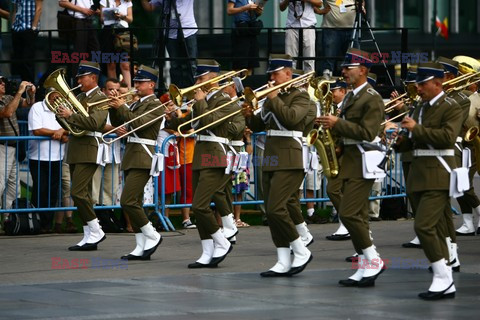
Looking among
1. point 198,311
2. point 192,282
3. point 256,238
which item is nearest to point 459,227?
point 256,238

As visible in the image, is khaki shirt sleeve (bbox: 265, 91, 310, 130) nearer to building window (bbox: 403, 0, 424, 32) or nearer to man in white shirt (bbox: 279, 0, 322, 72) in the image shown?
man in white shirt (bbox: 279, 0, 322, 72)

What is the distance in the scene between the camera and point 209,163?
1342 cm

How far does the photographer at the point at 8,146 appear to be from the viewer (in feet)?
53.0

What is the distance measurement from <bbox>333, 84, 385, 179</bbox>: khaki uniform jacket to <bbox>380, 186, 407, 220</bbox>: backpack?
6.01 meters

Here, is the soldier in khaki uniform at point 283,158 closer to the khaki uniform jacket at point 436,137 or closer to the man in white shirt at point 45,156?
the khaki uniform jacket at point 436,137

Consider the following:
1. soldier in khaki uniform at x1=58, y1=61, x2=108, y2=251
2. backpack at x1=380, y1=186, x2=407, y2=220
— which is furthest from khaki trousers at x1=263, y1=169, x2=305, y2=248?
backpack at x1=380, y1=186, x2=407, y2=220

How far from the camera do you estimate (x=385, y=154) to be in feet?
39.0

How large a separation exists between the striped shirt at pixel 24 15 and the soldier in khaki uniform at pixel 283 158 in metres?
7.28

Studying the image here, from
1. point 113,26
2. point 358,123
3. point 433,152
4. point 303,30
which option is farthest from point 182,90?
point 303,30

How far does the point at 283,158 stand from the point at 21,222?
483 cm

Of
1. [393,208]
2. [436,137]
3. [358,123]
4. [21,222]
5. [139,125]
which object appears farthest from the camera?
[393,208]

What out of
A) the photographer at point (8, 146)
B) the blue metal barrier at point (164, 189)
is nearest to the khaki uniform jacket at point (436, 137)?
the blue metal barrier at point (164, 189)

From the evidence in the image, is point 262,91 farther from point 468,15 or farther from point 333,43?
point 468,15

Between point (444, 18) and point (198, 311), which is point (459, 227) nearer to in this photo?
point (198, 311)
